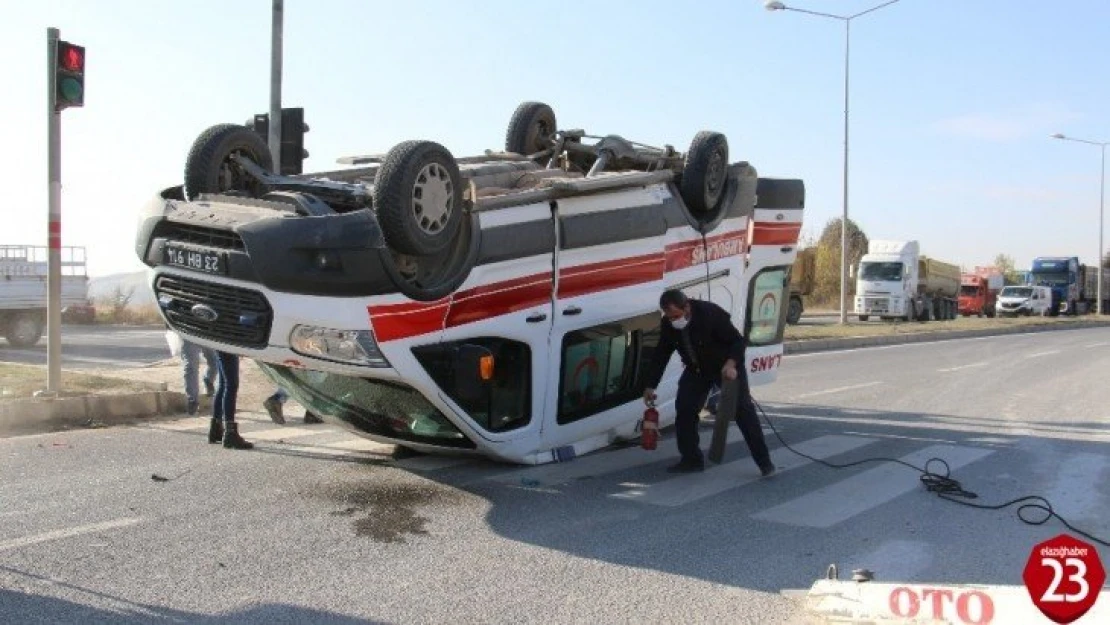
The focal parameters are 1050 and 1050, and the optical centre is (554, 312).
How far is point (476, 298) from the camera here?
21.7ft

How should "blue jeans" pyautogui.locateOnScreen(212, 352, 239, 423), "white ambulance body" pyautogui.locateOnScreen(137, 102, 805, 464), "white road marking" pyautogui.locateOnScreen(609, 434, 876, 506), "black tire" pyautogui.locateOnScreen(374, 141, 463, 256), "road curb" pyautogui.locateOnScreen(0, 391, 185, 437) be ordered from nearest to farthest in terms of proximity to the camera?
"black tire" pyautogui.locateOnScreen(374, 141, 463, 256) < "white ambulance body" pyautogui.locateOnScreen(137, 102, 805, 464) < "white road marking" pyautogui.locateOnScreen(609, 434, 876, 506) < "blue jeans" pyautogui.locateOnScreen(212, 352, 239, 423) < "road curb" pyautogui.locateOnScreen(0, 391, 185, 437)

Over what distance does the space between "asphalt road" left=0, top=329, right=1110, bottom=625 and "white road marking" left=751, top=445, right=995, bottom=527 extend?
0.03 meters

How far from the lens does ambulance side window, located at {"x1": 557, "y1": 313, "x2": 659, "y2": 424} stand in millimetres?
7551

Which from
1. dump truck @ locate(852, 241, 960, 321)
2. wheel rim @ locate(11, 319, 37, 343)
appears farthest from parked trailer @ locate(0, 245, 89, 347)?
dump truck @ locate(852, 241, 960, 321)

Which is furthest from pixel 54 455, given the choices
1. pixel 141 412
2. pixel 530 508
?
pixel 530 508

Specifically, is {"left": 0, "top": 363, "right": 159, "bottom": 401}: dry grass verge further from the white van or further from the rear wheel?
the white van

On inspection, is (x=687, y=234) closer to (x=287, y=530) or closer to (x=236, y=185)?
(x=236, y=185)

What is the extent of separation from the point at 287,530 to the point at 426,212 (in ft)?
6.40

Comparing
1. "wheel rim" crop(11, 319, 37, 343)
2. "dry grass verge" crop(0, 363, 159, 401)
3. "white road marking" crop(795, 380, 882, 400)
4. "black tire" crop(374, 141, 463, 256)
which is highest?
"black tire" crop(374, 141, 463, 256)

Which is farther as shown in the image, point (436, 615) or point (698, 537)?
point (698, 537)

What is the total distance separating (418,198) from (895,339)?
23825mm

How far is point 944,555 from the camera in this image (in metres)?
5.76

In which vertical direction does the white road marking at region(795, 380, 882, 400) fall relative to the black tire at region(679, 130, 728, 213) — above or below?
below

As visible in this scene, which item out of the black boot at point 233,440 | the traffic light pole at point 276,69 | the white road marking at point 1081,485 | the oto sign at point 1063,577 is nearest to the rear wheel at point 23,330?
the traffic light pole at point 276,69
